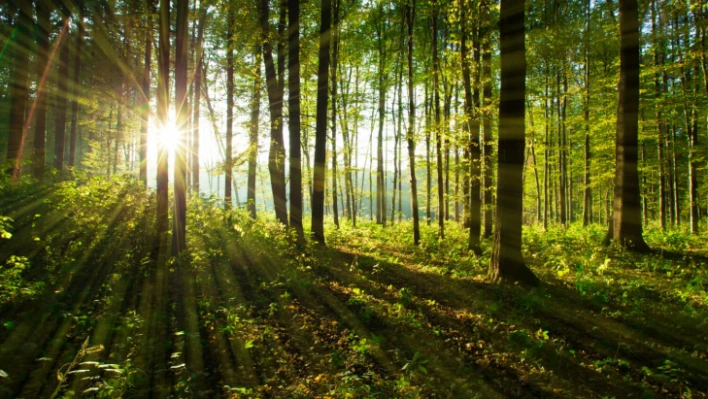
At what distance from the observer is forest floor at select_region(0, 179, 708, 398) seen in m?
3.99

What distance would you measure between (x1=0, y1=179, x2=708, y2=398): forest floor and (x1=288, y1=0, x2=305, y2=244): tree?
5.16 feet

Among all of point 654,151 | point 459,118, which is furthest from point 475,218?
point 654,151

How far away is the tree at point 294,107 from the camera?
35.8 feet

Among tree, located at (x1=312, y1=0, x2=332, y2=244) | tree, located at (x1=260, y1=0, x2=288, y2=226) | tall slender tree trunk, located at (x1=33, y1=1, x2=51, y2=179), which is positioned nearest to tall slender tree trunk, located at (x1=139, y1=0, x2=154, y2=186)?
tall slender tree trunk, located at (x1=33, y1=1, x2=51, y2=179)

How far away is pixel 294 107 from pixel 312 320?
292 inches

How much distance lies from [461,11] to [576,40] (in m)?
8.52

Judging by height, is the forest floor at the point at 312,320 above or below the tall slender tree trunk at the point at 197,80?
below

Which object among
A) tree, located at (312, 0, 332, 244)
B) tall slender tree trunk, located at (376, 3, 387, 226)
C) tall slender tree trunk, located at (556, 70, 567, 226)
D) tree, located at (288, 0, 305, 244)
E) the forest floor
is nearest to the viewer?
the forest floor

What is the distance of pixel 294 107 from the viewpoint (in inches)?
439

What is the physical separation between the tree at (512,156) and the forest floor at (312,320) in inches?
21.9

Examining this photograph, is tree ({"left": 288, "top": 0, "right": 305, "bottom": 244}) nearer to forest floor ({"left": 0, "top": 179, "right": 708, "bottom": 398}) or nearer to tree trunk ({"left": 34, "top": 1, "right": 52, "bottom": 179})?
forest floor ({"left": 0, "top": 179, "right": 708, "bottom": 398})

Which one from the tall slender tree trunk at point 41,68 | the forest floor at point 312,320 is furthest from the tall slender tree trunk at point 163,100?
the tall slender tree trunk at point 41,68

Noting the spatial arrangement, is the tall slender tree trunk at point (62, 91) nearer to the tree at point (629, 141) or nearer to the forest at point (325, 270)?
the forest at point (325, 270)

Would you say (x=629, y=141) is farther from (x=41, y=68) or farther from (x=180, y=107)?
(x=41, y=68)
